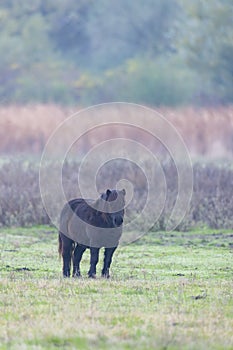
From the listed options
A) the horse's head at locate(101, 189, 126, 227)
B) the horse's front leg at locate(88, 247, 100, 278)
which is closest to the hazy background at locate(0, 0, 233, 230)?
the horse's front leg at locate(88, 247, 100, 278)

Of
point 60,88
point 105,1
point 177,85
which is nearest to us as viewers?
point 177,85

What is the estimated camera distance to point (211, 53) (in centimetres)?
4203

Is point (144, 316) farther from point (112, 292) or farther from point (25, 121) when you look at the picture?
point (25, 121)

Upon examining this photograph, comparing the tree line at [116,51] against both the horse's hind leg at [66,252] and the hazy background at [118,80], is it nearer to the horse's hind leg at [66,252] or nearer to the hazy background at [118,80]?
the hazy background at [118,80]

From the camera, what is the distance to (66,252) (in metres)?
12.2

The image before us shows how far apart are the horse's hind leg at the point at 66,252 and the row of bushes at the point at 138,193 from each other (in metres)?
5.95

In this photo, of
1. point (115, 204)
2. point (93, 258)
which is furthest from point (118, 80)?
point (115, 204)

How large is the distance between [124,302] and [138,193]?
11.4 metres

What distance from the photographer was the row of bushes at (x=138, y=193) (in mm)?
18656

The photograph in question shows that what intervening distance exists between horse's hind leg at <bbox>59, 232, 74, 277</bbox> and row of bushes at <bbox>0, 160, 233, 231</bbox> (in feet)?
19.5

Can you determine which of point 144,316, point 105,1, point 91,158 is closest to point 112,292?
point 144,316

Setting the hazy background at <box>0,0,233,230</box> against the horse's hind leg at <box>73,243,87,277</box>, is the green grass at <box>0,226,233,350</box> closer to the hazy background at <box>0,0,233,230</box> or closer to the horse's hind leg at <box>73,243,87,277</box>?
the horse's hind leg at <box>73,243,87,277</box>

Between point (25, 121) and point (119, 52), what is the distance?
2436cm

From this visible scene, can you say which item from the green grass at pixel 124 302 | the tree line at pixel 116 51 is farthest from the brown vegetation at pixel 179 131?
the green grass at pixel 124 302
